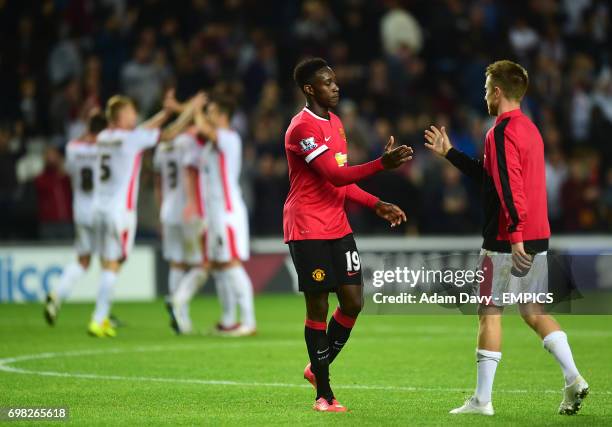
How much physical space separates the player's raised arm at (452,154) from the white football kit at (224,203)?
252 inches

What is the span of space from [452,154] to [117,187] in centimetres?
720

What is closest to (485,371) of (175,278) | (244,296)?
(244,296)

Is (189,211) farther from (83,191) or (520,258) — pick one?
(520,258)

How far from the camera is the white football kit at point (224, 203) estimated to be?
14414mm

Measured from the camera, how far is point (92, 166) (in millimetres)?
15016

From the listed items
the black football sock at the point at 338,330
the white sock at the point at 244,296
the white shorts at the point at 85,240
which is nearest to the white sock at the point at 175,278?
the white shorts at the point at 85,240

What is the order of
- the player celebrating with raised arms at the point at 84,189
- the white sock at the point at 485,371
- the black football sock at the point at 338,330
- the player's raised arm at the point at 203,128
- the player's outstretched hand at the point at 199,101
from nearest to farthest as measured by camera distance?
the white sock at the point at 485,371
the black football sock at the point at 338,330
the player's outstretched hand at the point at 199,101
the player's raised arm at the point at 203,128
the player celebrating with raised arms at the point at 84,189

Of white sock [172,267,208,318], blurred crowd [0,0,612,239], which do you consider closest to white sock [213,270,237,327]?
white sock [172,267,208,318]

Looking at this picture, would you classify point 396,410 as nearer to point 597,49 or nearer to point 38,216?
point 38,216

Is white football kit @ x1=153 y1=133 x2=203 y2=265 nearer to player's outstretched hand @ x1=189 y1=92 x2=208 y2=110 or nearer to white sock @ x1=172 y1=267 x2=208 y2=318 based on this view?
white sock @ x1=172 y1=267 x2=208 y2=318

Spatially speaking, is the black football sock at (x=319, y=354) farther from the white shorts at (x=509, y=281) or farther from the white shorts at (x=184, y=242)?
the white shorts at (x=184, y=242)

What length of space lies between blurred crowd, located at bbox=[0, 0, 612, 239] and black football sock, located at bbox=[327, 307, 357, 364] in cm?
1121

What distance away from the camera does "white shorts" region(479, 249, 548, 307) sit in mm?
7855

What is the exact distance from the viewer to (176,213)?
15.4 m
